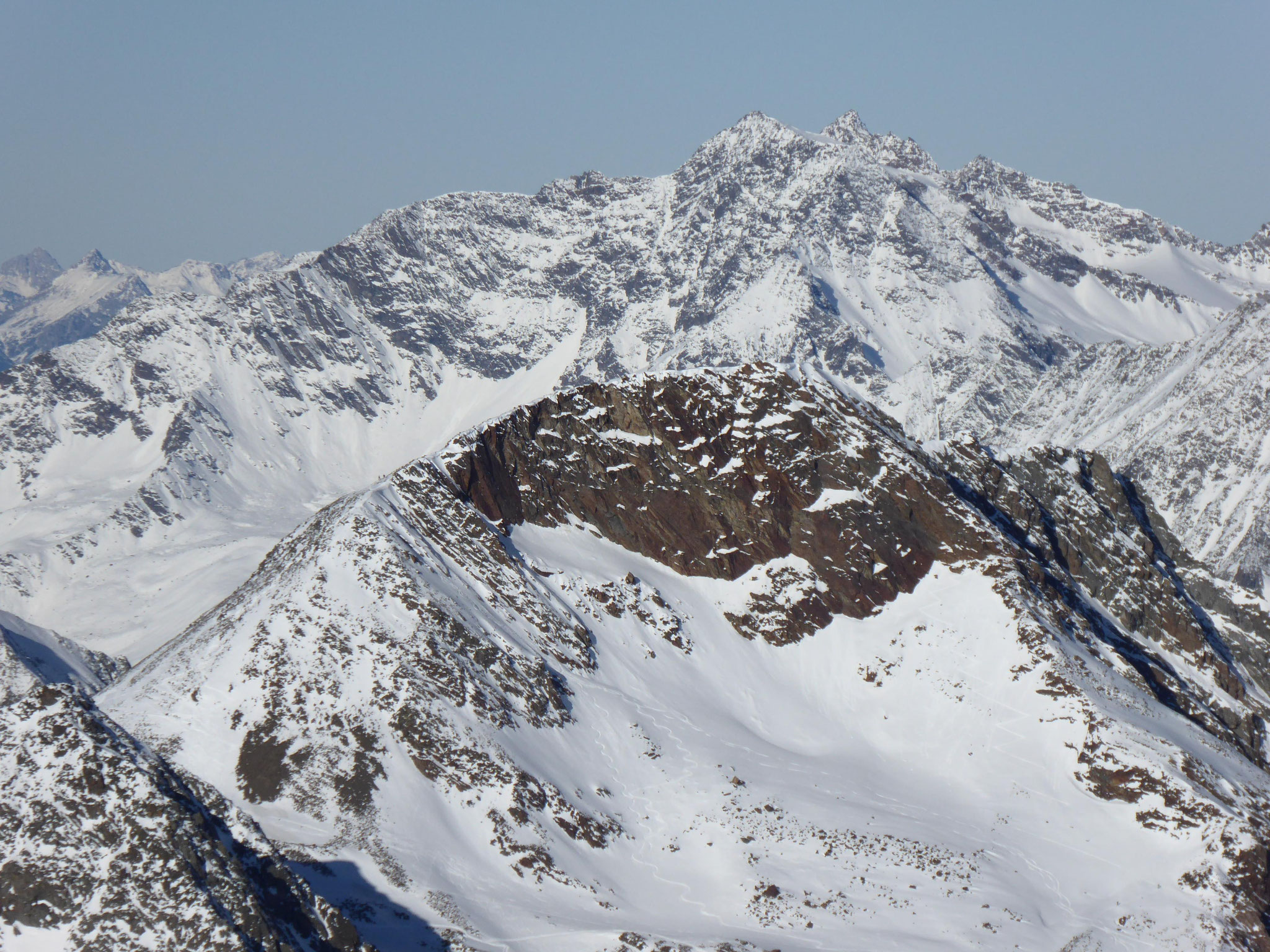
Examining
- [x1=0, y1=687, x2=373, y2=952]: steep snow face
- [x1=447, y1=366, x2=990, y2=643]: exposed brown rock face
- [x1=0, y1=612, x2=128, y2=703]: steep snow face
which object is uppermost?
[x1=447, y1=366, x2=990, y2=643]: exposed brown rock face

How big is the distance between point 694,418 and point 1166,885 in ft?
176

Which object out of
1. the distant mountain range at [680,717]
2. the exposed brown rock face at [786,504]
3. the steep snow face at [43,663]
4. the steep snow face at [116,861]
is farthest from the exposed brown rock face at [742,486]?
the steep snow face at [116,861]

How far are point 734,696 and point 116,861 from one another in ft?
199

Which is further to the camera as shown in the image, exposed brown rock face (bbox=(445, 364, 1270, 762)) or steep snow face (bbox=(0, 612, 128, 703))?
steep snow face (bbox=(0, 612, 128, 703))

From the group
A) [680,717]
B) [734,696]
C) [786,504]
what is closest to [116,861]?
[680,717]

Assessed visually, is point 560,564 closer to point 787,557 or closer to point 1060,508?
point 787,557

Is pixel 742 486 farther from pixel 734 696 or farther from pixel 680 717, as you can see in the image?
pixel 680 717

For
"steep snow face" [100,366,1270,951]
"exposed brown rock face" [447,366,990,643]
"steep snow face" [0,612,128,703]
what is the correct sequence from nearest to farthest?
1. "steep snow face" [100,366,1270,951]
2. "exposed brown rock face" [447,366,990,643]
3. "steep snow face" [0,612,128,703]

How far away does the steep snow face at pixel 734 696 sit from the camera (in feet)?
238

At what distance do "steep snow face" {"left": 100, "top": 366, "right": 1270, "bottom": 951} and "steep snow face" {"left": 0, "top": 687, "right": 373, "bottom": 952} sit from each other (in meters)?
18.9

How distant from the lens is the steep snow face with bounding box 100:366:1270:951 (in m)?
72.7

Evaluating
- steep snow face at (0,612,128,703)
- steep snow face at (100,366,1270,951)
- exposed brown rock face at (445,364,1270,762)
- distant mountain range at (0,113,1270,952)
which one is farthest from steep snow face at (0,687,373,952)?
steep snow face at (0,612,128,703)

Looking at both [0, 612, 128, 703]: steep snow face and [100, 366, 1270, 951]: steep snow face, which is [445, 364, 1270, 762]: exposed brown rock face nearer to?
[100, 366, 1270, 951]: steep snow face

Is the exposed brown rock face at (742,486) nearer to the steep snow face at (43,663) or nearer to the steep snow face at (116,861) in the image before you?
the steep snow face at (43,663)
